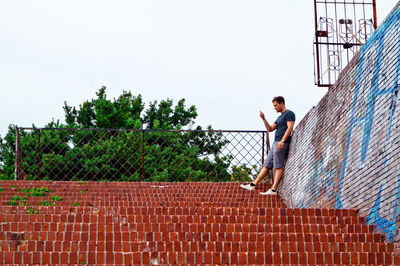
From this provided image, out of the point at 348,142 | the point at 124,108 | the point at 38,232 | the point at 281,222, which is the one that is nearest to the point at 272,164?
the point at 348,142

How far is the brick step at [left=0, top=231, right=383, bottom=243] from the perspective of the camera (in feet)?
19.3

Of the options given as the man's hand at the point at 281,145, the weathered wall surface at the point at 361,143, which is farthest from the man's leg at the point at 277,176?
the man's hand at the point at 281,145

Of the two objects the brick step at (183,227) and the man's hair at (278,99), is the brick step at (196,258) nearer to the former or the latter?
the brick step at (183,227)

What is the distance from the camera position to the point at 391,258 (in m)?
5.60

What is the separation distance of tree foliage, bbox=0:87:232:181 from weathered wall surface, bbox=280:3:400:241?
471 inches

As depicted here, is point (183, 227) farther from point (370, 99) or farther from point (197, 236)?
point (370, 99)

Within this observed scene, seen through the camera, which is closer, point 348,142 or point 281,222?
point 281,222

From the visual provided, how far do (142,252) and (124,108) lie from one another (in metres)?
22.6

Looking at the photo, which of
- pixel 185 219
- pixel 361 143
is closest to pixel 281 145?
pixel 361 143

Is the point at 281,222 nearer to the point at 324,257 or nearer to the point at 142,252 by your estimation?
the point at 324,257

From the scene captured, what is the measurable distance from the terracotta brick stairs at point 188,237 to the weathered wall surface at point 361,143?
0.37 metres

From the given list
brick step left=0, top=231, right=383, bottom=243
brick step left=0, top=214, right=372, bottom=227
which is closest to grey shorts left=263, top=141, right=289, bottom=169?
brick step left=0, top=214, right=372, bottom=227

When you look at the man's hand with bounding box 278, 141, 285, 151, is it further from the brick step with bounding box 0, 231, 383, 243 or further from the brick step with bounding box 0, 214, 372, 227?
the brick step with bounding box 0, 231, 383, 243

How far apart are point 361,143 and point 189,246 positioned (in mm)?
2706
